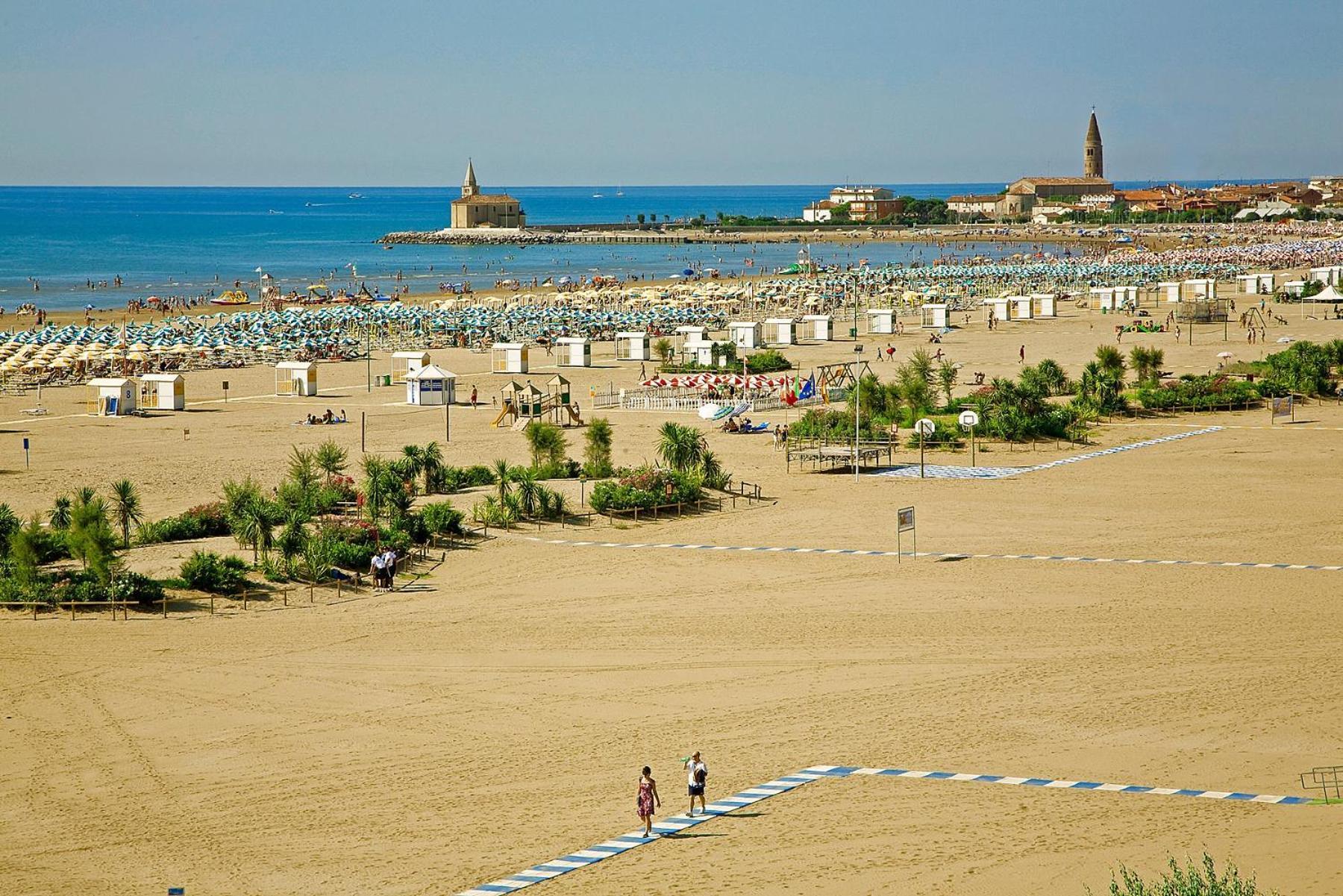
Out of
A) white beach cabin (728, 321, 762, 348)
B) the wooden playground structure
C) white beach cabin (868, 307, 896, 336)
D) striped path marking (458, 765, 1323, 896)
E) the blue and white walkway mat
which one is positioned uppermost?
white beach cabin (868, 307, 896, 336)

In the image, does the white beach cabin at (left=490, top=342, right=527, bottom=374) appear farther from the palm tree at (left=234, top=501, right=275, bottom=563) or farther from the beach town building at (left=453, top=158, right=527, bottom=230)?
the beach town building at (left=453, top=158, right=527, bottom=230)

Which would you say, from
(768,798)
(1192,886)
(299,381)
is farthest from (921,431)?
(1192,886)

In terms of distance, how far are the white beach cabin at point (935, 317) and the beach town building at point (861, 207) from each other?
112 metres

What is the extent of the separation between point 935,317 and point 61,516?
40788 millimetres

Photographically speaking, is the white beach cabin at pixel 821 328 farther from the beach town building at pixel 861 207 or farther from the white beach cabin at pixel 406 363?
the beach town building at pixel 861 207

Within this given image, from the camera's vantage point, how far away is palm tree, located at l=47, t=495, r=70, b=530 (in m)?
24.3

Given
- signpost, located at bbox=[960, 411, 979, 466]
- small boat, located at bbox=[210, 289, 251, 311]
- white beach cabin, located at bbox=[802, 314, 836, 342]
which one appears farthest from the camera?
small boat, located at bbox=[210, 289, 251, 311]

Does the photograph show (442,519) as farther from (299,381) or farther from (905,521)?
(299,381)

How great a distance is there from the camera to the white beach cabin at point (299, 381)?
143 feet

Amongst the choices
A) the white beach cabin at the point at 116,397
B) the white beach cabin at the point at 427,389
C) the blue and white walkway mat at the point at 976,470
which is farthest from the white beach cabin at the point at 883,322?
the white beach cabin at the point at 116,397

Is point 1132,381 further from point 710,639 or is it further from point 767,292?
point 767,292

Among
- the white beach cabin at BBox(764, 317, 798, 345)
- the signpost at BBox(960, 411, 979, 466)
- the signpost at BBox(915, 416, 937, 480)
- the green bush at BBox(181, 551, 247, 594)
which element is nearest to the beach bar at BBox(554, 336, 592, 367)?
the white beach cabin at BBox(764, 317, 798, 345)

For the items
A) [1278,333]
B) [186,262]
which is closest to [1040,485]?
[1278,333]

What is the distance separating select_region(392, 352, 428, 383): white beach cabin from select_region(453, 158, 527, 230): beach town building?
372 feet
